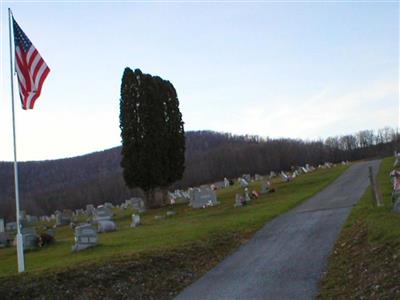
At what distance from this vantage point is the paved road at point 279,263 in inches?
353

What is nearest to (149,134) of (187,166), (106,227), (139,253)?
(106,227)

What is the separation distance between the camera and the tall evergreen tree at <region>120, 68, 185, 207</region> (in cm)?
3456

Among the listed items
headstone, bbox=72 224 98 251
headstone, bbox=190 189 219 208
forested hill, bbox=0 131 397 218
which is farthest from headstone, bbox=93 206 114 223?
forested hill, bbox=0 131 397 218

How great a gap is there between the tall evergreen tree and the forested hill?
41.2 metres

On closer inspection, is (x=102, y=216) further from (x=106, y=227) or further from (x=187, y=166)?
(x=187, y=166)

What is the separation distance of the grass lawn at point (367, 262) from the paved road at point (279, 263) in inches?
11.5

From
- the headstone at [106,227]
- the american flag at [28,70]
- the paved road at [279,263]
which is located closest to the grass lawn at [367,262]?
the paved road at [279,263]

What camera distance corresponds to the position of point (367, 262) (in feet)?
29.3

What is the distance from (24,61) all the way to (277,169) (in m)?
83.8

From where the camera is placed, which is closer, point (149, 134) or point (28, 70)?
point (28, 70)

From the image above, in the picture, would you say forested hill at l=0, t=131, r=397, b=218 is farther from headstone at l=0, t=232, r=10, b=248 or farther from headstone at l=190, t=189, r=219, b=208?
headstone at l=190, t=189, r=219, b=208

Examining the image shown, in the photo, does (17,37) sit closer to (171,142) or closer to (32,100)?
(32,100)

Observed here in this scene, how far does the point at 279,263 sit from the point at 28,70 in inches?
303

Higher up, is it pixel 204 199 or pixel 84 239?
pixel 204 199
